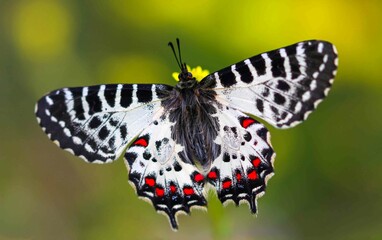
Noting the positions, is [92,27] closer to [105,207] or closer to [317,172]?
[105,207]

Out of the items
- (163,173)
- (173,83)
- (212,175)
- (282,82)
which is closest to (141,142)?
(163,173)

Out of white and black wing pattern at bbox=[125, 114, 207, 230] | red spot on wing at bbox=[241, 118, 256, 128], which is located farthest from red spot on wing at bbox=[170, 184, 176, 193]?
red spot on wing at bbox=[241, 118, 256, 128]

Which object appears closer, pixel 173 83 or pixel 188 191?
pixel 188 191

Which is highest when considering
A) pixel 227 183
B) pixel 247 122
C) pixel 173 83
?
pixel 173 83

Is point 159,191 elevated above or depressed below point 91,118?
below

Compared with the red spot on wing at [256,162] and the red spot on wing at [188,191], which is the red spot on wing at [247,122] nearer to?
the red spot on wing at [256,162]

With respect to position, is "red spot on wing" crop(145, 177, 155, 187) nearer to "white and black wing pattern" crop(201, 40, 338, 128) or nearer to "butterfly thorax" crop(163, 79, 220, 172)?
"butterfly thorax" crop(163, 79, 220, 172)

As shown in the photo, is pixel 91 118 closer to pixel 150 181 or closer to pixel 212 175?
pixel 150 181
